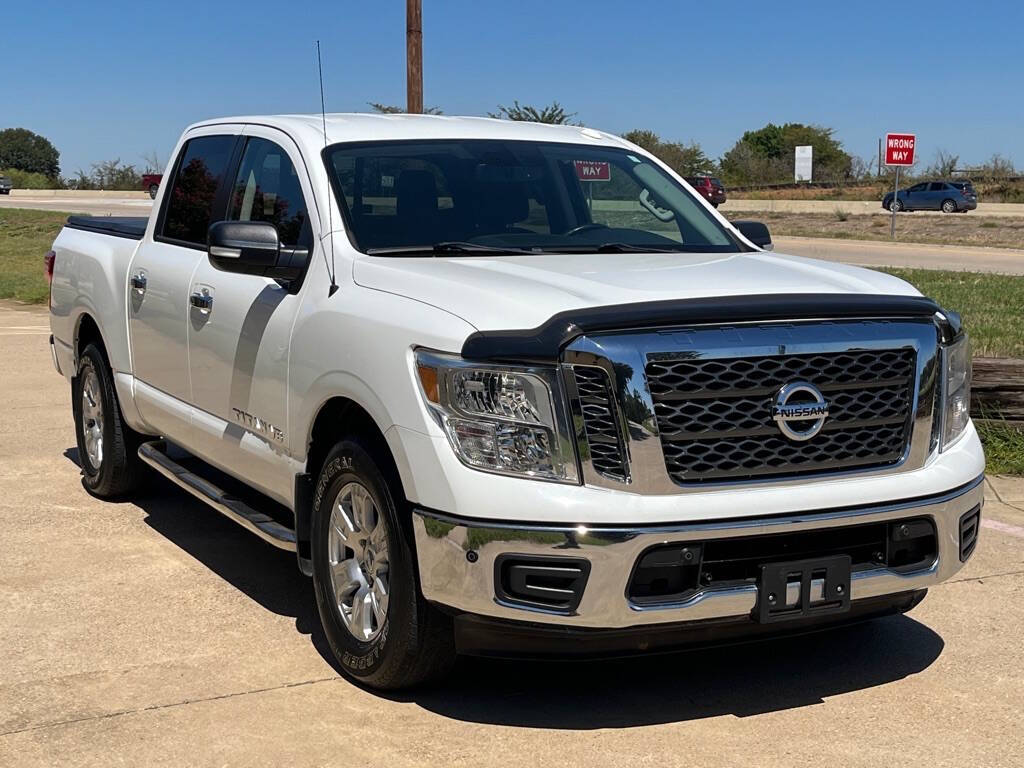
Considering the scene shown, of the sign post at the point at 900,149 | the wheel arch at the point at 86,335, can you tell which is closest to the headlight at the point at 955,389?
the wheel arch at the point at 86,335

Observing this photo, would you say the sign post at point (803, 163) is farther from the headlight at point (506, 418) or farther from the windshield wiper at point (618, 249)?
the headlight at point (506, 418)

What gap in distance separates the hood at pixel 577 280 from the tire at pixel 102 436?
103 inches

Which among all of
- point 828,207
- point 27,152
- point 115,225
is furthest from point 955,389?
point 27,152

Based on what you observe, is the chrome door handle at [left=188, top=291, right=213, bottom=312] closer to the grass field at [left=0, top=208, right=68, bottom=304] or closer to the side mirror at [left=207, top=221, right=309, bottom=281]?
the side mirror at [left=207, top=221, right=309, bottom=281]

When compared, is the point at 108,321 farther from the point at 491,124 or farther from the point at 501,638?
the point at 501,638

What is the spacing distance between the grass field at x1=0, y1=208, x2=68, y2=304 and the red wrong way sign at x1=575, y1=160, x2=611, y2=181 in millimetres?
13187

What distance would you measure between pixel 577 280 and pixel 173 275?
2382 mm

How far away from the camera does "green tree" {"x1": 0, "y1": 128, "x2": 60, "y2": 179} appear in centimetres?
11062

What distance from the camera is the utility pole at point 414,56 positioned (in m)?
19.4

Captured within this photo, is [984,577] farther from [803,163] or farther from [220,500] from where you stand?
[803,163]

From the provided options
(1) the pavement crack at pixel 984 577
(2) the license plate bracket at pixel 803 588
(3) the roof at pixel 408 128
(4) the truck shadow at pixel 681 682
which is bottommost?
(1) the pavement crack at pixel 984 577

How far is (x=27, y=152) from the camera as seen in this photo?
112 meters

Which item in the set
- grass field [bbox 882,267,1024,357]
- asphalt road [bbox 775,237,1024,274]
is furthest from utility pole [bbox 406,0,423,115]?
asphalt road [bbox 775,237,1024,274]

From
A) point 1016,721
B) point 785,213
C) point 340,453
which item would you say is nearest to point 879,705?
point 1016,721
